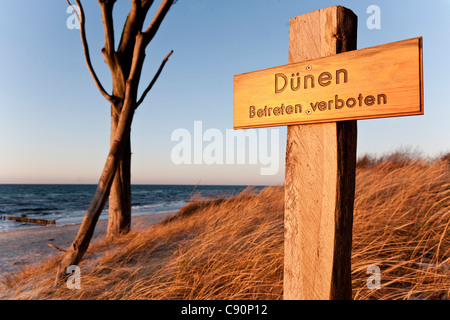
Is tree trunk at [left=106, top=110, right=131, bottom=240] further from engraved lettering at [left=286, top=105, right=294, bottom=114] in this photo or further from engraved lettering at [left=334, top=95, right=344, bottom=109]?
engraved lettering at [left=334, top=95, right=344, bottom=109]

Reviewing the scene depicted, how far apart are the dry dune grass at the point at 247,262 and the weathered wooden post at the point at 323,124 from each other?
2.31 ft

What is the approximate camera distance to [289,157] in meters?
1.87

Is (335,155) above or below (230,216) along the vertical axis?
above

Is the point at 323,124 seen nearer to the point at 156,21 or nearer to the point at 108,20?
the point at 156,21

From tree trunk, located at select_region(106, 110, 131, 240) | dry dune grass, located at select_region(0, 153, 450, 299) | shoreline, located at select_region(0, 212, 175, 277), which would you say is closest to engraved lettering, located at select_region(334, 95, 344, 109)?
dry dune grass, located at select_region(0, 153, 450, 299)

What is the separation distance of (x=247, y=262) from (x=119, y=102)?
3.33 m

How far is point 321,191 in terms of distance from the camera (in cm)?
174

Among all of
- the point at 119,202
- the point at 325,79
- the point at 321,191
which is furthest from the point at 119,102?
the point at 321,191

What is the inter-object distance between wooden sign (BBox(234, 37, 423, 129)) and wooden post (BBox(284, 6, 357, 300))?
94 mm

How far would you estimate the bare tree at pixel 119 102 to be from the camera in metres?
3.67
